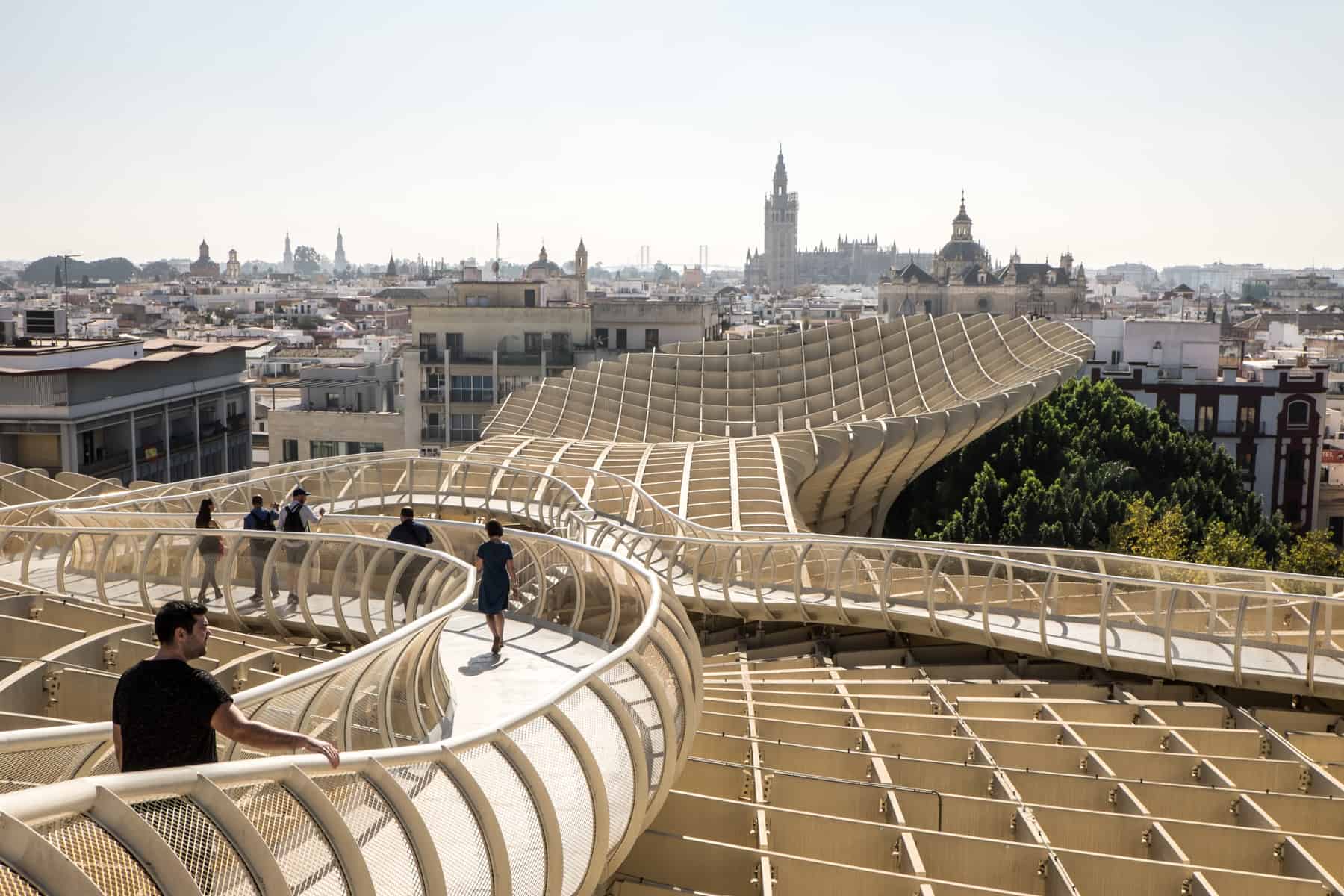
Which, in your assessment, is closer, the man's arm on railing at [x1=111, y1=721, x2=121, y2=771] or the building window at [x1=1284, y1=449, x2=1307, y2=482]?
the man's arm on railing at [x1=111, y1=721, x2=121, y2=771]

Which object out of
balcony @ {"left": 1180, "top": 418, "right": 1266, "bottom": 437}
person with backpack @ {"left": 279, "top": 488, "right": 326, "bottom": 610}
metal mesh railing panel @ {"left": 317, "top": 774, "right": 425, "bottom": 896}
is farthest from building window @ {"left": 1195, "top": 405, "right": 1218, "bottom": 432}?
metal mesh railing panel @ {"left": 317, "top": 774, "right": 425, "bottom": 896}

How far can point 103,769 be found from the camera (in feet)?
21.9

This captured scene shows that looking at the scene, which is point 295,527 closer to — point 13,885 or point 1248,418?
point 13,885

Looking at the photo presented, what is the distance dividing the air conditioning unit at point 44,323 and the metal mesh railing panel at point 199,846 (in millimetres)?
Answer: 60113

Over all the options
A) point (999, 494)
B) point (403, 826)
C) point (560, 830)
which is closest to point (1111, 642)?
point (560, 830)

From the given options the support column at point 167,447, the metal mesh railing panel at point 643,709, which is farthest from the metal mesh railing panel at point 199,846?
the support column at point 167,447

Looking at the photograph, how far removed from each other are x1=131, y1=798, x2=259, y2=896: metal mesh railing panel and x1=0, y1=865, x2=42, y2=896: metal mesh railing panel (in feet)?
1.74

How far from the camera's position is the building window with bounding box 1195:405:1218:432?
2665 inches

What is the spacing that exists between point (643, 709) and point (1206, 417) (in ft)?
213

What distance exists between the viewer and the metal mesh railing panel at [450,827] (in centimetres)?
656

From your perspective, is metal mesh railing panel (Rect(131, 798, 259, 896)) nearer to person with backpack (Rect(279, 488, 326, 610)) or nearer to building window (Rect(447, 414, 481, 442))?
person with backpack (Rect(279, 488, 326, 610))

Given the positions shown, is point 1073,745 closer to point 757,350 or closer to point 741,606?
point 741,606

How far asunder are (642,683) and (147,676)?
388 cm

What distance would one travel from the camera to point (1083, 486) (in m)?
45.1
